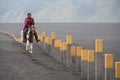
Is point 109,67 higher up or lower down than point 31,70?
higher up

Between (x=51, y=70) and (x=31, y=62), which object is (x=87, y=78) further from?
(x=31, y=62)

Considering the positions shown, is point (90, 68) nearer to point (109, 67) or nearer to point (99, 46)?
point (99, 46)

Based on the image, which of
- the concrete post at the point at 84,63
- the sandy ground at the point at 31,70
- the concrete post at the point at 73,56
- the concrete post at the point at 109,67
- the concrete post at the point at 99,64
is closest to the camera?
the concrete post at the point at 109,67

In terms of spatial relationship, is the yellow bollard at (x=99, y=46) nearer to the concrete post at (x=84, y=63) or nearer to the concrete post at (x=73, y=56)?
the concrete post at (x=84, y=63)

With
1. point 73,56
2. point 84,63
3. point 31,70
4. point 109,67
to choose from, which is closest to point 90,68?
point 84,63

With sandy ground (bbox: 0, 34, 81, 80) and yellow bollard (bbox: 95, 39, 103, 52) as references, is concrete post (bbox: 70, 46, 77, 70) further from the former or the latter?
yellow bollard (bbox: 95, 39, 103, 52)

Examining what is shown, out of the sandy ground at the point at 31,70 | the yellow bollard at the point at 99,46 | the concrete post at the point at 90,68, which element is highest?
the yellow bollard at the point at 99,46

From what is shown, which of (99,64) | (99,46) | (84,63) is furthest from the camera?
(84,63)

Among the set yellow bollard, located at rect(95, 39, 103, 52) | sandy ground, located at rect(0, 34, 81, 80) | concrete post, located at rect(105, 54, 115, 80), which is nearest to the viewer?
concrete post, located at rect(105, 54, 115, 80)

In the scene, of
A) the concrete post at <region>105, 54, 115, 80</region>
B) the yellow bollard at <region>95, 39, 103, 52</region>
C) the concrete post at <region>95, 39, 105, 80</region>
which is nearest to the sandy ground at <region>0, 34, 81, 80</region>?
the concrete post at <region>95, 39, 105, 80</region>

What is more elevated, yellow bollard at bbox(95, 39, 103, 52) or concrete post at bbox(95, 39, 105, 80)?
yellow bollard at bbox(95, 39, 103, 52)

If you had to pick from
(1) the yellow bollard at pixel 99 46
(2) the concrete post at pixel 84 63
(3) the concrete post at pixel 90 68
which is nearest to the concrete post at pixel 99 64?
(1) the yellow bollard at pixel 99 46

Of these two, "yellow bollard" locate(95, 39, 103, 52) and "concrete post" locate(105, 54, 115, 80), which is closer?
"concrete post" locate(105, 54, 115, 80)

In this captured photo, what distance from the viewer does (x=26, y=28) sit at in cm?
2888
